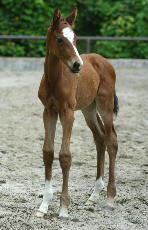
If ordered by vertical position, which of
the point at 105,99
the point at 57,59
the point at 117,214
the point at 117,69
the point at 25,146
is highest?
the point at 57,59

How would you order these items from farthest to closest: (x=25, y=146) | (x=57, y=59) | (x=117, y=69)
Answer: (x=117, y=69) → (x=25, y=146) → (x=57, y=59)

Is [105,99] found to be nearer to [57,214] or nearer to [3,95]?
[57,214]

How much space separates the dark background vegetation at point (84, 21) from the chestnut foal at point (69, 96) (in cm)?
813

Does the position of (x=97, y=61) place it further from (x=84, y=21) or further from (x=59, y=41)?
(x=84, y=21)

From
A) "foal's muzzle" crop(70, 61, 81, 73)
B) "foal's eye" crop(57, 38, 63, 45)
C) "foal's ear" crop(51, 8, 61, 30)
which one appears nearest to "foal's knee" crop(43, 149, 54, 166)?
"foal's muzzle" crop(70, 61, 81, 73)

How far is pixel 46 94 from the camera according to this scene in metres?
4.01

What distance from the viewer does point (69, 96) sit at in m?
3.93

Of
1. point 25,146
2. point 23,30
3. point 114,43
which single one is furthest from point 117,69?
point 25,146

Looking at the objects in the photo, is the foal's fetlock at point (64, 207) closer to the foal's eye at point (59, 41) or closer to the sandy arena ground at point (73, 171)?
the sandy arena ground at point (73, 171)

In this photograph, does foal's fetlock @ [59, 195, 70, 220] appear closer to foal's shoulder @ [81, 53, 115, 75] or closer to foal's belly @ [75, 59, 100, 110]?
foal's belly @ [75, 59, 100, 110]

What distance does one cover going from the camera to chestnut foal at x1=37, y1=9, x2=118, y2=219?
3729mm

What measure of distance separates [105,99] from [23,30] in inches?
354

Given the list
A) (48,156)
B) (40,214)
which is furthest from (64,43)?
(40,214)

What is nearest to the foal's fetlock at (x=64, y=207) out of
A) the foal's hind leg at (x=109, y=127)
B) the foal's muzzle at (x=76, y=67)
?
the foal's hind leg at (x=109, y=127)
